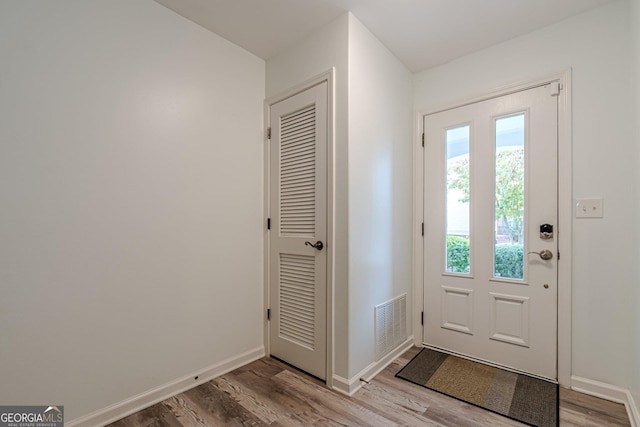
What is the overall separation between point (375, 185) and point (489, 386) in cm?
161

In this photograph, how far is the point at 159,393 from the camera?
6.04ft

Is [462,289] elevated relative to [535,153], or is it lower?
lower

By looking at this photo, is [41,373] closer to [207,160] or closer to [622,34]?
[207,160]

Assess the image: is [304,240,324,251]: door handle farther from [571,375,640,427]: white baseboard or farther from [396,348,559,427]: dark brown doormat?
[571,375,640,427]: white baseboard

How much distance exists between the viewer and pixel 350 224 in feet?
6.47

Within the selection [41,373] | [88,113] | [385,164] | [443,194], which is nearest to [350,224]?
[385,164]

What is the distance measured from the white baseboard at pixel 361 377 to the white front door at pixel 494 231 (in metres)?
0.47

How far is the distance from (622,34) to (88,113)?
3.27 meters

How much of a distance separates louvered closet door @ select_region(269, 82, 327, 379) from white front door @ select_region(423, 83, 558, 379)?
1.13m

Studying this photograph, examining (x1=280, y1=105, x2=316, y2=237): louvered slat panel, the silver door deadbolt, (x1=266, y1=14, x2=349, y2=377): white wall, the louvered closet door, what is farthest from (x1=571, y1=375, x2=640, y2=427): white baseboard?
(x1=280, y1=105, x2=316, y2=237): louvered slat panel

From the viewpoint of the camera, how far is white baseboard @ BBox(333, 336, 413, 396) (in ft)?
6.29

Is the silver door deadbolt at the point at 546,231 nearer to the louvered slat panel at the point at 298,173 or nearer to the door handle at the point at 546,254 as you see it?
the door handle at the point at 546,254

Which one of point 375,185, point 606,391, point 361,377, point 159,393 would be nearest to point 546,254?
point 606,391

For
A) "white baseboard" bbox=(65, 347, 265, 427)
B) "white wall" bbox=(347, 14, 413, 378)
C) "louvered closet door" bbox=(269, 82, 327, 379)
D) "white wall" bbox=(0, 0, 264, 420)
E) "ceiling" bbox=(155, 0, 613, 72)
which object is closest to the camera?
"white wall" bbox=(0, 0, 264, 420)
